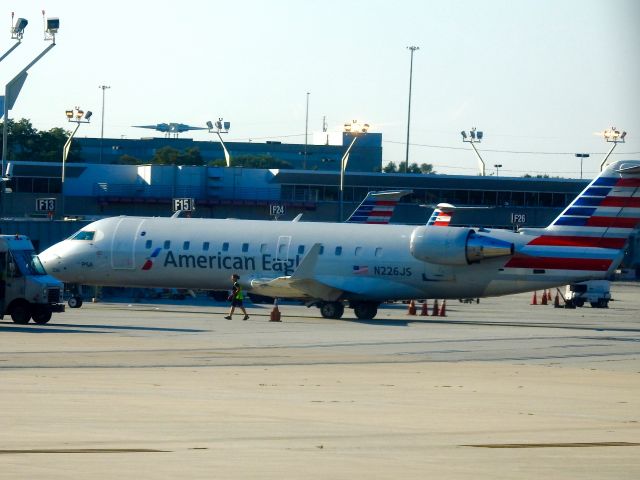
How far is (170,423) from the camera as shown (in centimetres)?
1614

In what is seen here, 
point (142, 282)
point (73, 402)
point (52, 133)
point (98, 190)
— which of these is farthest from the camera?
point (52, 133)

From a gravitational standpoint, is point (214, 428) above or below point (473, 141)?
below

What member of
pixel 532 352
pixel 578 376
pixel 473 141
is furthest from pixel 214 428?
pixel 473 141

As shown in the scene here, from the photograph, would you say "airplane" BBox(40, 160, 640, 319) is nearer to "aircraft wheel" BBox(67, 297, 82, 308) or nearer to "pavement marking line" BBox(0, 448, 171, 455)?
"aircraft wheel" BBox(67, 297, 82, 308)

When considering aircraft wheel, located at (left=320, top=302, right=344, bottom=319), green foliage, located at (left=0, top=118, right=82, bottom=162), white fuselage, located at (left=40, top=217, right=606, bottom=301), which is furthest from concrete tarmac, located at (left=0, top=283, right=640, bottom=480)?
green foliage, located at (left=0, top=118, right=82, bottom=162)

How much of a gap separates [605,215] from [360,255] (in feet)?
28.7

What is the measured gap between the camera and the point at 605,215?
1741 inches

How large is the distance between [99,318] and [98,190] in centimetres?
5967

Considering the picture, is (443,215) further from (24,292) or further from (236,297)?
(24,292)

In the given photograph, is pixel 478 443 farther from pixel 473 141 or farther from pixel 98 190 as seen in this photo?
pixel 473 141

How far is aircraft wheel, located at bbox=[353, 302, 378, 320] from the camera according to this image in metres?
46.6

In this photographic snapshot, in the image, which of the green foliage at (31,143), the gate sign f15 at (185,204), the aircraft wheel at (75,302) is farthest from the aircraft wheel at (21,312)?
the green foliage at (31,143)

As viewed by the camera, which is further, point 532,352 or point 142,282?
point 142,282

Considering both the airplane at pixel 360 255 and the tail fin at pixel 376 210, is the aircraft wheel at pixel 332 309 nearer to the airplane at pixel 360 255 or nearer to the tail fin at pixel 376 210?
the airplane at pixel 360 255
